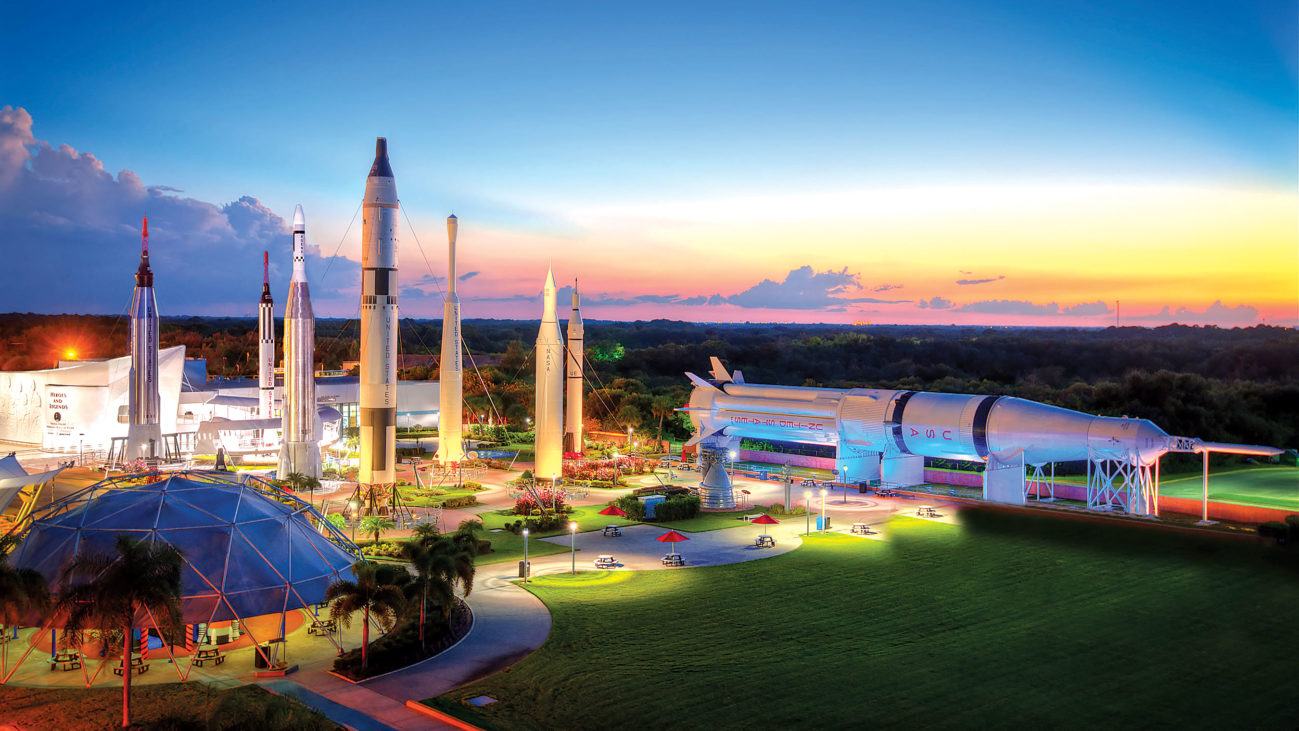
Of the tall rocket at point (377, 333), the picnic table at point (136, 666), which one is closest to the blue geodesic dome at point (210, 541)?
the picnic table at point (136, 666)

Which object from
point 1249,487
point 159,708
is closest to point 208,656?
point 159,708

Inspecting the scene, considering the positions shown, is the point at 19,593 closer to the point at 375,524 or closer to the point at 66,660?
the point at 66,660

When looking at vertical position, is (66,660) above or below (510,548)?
above

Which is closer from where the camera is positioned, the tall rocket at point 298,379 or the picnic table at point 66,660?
the picnic table at point 66,660

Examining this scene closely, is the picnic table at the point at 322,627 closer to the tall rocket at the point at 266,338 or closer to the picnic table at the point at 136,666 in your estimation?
the picnic table at the point at 136,666

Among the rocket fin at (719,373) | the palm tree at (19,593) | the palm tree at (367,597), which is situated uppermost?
the rocket fin at (719,373)

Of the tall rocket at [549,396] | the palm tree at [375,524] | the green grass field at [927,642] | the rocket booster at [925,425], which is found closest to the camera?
the green grass field at [927,642]

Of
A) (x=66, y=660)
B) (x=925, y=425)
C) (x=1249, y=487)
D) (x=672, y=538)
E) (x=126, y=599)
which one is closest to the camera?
(x=126, y=599)
